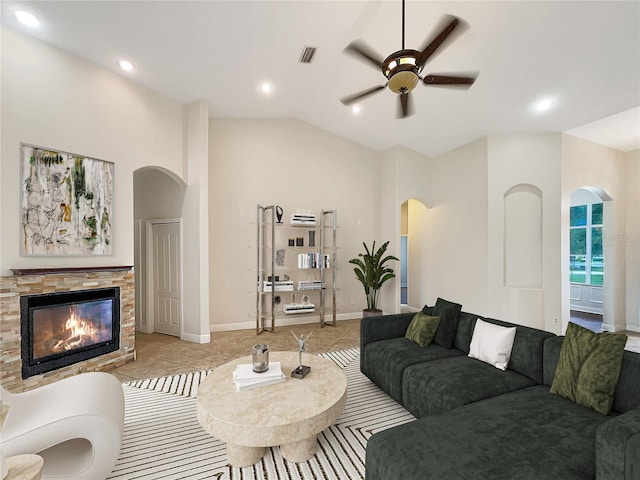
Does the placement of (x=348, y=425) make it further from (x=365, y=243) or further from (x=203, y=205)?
(x=365, y=243)

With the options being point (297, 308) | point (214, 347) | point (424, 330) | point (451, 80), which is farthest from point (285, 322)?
point (451, 80)

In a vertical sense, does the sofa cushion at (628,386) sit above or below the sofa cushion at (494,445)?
above

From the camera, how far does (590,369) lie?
186 cm

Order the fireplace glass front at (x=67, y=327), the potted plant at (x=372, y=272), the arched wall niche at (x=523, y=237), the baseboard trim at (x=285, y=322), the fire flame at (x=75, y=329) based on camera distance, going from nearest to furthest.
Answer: the fireplace glass front at (x=67, y=327) < the fire flame at (x=75, y=329) < the arched wall niche at (x=523, y=237) < the baseboard trim at (x=285, y=322) < the potted plant at (x=372, y=272)

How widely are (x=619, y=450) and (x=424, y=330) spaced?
1780 mm

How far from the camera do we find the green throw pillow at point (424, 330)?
9.64ft

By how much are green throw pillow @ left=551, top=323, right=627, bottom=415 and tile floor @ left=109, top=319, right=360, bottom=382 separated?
9.24ft

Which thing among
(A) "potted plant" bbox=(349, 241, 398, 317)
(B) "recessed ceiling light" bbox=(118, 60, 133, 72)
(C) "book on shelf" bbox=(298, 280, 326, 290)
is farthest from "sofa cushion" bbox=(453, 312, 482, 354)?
(B) "recessed ceiling light" bbox=(118, 60, 133, 72)

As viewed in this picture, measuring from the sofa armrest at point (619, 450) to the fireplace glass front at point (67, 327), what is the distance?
4.25 m

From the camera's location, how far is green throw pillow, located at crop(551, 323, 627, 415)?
1.80 meters

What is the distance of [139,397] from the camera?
296 cm

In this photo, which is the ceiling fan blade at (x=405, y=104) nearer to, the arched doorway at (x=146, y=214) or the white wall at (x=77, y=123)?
the white wall at (x=77, y=123)

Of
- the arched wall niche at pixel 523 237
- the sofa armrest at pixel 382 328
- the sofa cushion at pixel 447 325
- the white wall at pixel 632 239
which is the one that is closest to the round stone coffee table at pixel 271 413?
the sofa armrest at pixel 382 328

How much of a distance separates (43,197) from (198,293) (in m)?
2.14
